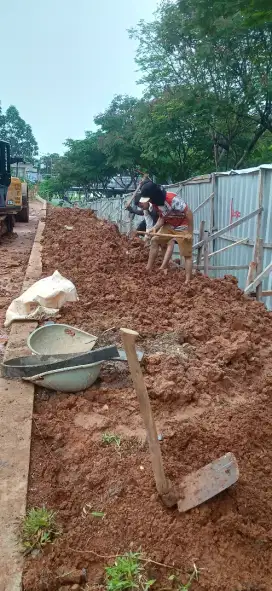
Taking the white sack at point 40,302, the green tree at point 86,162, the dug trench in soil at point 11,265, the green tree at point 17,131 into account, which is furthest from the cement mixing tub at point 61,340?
the green tree at point 17,131

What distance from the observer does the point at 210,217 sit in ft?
37.0

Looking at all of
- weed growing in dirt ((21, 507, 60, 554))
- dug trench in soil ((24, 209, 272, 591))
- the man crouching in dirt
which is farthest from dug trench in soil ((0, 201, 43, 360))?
weed growing in dirt ((21, 507, 60, 554))

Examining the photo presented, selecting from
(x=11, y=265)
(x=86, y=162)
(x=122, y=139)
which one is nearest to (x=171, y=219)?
(x=11, y=265)

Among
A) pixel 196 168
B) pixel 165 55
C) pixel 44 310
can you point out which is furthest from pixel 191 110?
pixel 44 310

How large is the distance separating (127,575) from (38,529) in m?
0.50

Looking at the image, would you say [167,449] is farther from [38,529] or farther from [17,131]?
[17,131]

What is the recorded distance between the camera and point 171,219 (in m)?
7.88

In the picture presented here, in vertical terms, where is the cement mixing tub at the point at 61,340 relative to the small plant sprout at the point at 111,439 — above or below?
above

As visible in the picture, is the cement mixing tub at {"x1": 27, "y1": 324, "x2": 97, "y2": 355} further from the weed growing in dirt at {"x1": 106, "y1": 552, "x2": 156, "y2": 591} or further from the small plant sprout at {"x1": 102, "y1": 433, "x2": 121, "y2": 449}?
the weed growing in dirt at {"x1": 106, "y1": 552, "x2": 156, "y2": 591}

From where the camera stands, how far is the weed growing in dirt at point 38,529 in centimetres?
233

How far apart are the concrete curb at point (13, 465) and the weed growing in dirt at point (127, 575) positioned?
387 mm

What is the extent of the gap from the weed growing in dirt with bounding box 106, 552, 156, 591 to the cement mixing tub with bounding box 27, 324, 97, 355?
7.56 feet

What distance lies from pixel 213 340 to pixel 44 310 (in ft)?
6.38

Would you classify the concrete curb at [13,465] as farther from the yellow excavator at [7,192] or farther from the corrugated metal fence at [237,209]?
the yellow excavator at [7,192]
